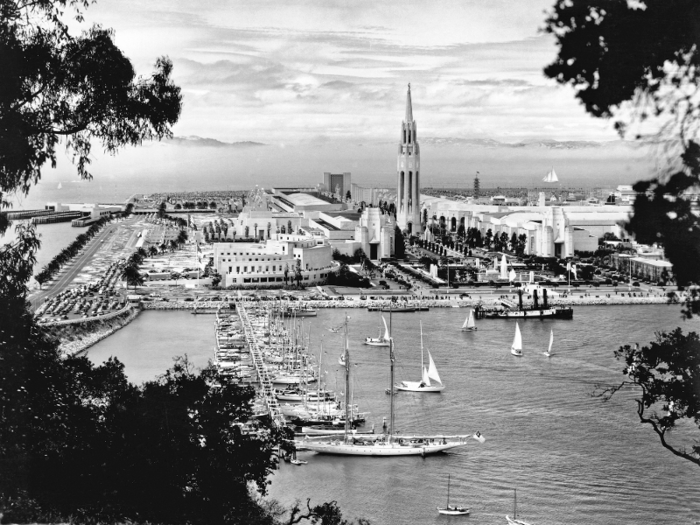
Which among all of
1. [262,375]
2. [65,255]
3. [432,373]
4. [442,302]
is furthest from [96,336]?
[65,255]

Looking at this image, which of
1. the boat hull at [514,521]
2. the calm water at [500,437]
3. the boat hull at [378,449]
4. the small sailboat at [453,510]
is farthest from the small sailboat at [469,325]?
the boat hull at [514,521]

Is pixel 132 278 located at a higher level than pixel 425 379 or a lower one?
higher

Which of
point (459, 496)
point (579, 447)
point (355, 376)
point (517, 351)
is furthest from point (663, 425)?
point (517, 351)

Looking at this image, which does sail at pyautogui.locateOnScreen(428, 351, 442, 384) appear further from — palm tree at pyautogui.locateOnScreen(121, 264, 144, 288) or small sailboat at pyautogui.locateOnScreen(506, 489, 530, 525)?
palm tree at pyautogui.locateOnScreen(121, 264, 144, 288)

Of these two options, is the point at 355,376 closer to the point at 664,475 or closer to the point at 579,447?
the point at 579,447

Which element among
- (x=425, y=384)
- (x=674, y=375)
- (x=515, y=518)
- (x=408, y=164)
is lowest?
(x=515, y=518)

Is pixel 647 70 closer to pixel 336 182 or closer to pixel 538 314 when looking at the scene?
pixel 538 314

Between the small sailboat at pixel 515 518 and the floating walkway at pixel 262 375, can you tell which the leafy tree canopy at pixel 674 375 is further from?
the floating walkway at pixel 262 375
